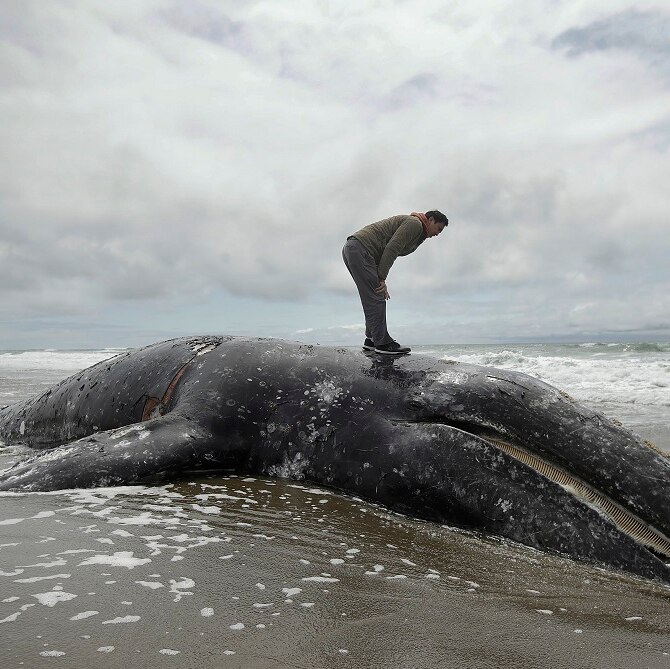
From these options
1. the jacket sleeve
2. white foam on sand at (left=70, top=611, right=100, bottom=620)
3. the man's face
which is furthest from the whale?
white foam on sand at (left=70, top=611, right=100, bottom=620)

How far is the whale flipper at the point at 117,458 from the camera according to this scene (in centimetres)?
537

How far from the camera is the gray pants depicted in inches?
311

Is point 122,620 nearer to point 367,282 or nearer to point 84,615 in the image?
point 84,615

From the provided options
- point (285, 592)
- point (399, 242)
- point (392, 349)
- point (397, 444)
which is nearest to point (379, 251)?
point (399, 242)

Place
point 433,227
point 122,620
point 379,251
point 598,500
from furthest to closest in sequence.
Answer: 1. point 433,227
2. point 379,251
3. point 598,500
4. point 122,620

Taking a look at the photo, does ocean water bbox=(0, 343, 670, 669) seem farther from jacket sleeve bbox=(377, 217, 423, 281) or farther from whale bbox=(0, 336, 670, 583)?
jacket sleeve bbox=(377, 217, 423, 281)

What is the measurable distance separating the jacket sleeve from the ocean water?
12.0ft

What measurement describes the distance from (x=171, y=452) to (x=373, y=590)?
288cm

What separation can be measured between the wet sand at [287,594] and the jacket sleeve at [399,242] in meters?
3.87

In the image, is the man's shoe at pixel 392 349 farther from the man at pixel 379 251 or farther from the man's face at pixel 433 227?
the man's face at pixel 433 227

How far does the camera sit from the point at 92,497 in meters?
5.08

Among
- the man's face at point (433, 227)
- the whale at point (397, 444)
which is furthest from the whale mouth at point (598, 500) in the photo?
the man's face at point (433, 227)

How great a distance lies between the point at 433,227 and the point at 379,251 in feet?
2.58

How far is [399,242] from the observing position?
813 cm
